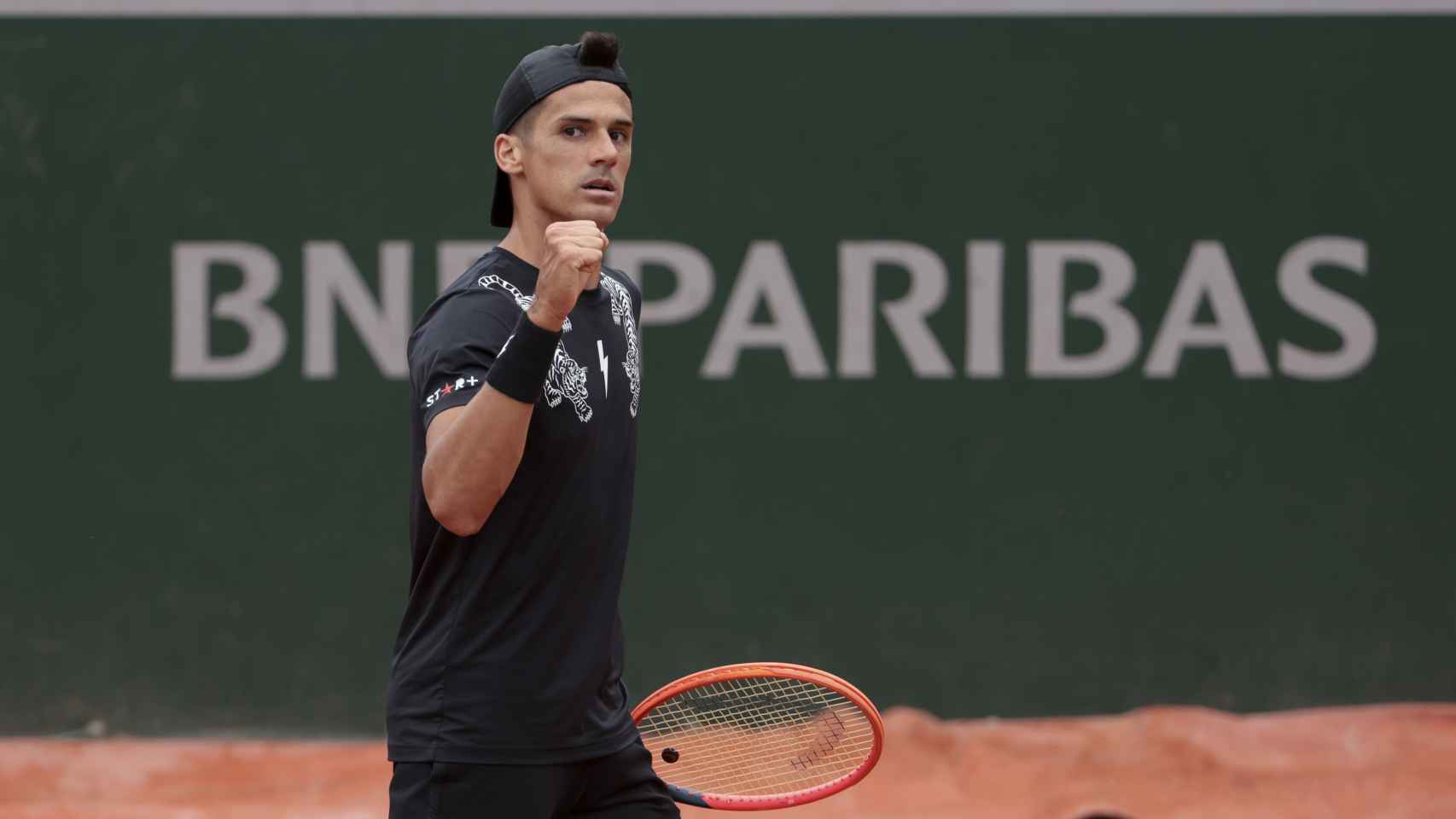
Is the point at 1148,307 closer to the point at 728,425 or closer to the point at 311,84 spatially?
the point at 728,425

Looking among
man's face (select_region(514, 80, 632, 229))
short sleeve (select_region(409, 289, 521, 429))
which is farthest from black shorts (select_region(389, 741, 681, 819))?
man's face (select_region(514, 80, 632, 229))

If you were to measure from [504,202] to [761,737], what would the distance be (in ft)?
4.18

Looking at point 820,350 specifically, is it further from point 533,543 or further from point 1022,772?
point 533,543

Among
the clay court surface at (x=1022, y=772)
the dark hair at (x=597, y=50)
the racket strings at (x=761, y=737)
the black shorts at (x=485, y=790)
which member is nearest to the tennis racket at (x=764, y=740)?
the racket strings at (x=761, y=737)

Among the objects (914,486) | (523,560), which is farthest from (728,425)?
(523,560)

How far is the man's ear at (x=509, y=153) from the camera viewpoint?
2971 millimetres

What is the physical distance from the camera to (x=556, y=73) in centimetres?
294

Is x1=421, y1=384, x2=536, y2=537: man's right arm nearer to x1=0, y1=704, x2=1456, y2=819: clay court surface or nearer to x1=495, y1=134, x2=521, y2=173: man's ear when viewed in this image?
x1=495, y1=134, x2=521, y2=173: man's ear

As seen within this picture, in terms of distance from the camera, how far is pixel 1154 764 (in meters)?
5.89

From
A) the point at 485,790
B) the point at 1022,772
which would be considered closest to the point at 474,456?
the point at 485,790

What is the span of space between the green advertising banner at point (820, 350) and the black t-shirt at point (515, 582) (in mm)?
3116

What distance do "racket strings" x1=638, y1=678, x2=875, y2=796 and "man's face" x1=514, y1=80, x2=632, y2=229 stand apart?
108cm

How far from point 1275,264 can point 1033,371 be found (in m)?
0.81

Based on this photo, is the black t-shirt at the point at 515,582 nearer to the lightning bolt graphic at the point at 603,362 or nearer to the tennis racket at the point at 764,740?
the lightning bolt graphic at the point at 603,362
